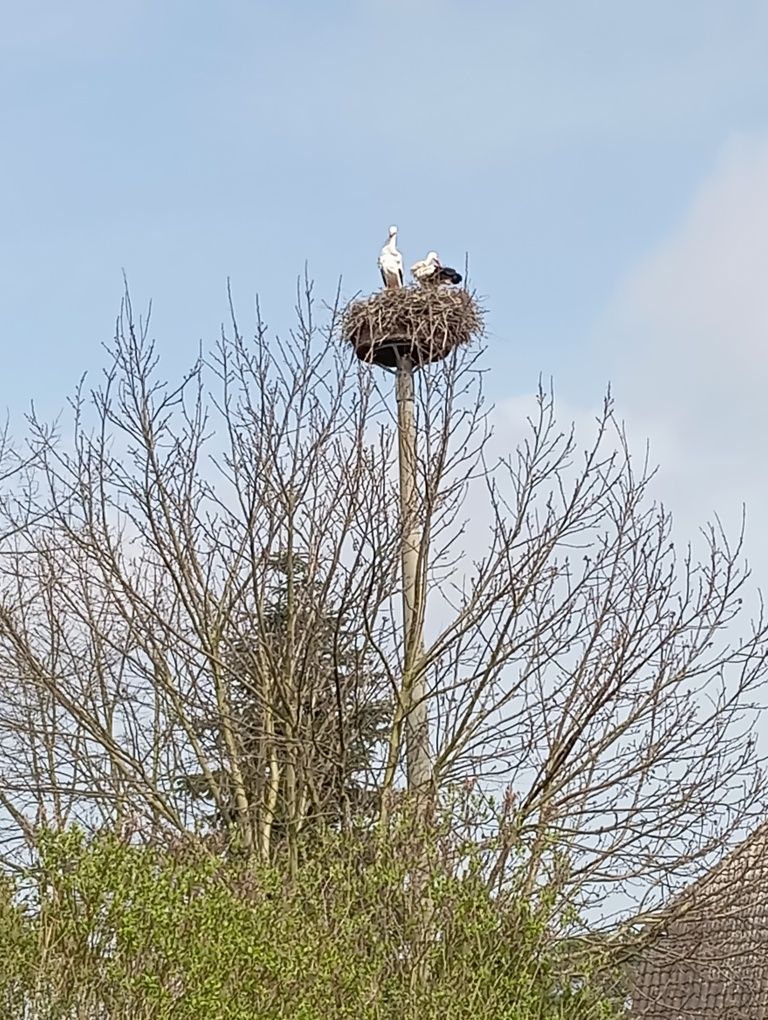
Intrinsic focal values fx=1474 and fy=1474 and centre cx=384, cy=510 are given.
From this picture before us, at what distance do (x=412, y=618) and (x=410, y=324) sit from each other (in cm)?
210

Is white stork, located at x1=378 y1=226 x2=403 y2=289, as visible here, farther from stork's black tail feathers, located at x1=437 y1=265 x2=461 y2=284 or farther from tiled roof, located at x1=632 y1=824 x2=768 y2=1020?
tiled roof, located at x1=632 y1=824 x2=768 y2=1020

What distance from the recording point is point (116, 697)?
32.1 feet

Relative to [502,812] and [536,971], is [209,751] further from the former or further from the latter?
[536,971]

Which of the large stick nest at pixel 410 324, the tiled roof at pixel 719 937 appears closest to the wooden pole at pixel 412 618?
the large stick nest at pixel 410 324

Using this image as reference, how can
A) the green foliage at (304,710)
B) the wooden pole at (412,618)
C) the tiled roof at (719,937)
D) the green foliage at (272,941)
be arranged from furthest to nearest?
the wooden pole at (412,618)
the green foliage at (304,710)
the tiled roof at (719,937)
the green foliage at (272,941)

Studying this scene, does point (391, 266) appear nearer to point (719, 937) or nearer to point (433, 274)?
point (433, 274)

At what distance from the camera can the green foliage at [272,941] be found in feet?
16.5

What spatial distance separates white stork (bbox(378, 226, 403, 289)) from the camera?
33.5 feet

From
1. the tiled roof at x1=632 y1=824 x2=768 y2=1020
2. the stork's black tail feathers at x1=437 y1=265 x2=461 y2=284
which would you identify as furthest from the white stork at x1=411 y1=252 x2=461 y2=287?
the tiled roof at x1=632 y1=824 x2=768 y2=1020

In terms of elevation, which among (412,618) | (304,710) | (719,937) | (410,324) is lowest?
(719,937)

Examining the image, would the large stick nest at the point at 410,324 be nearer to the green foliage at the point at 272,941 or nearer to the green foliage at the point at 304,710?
the green foliage at the point at 304,710

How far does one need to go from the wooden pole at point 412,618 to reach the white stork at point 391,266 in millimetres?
1485

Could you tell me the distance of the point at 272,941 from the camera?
18.1 feet

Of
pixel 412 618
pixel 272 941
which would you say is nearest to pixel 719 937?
pixel 412 618
